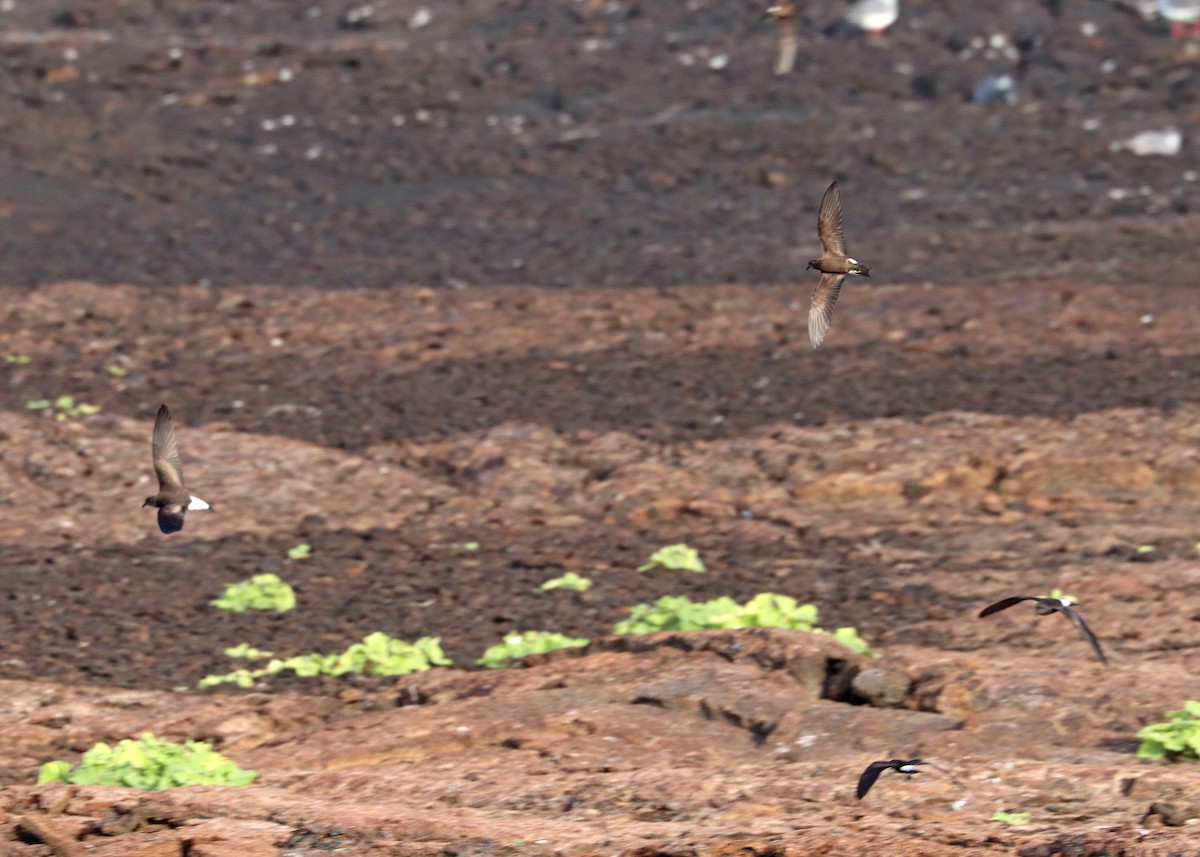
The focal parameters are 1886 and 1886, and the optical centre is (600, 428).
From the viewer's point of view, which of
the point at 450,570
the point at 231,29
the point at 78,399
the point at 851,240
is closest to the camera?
the point at 450,570

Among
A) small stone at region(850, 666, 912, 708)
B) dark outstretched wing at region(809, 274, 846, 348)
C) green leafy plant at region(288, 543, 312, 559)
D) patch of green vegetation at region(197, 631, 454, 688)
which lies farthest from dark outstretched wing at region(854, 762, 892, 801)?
green leafy plant at region(288, 543, 312, 559)

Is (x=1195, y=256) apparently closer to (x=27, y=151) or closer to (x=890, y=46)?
(x=890, y=46)

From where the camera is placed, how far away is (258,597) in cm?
933

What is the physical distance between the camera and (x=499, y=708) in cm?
754

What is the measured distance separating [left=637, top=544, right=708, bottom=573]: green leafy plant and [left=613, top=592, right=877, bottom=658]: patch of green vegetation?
695 mm

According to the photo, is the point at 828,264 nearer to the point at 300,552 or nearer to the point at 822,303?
the point at 822,303

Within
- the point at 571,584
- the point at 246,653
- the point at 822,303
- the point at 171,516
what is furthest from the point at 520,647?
the point at 822,303

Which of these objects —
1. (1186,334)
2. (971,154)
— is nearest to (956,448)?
(1186,334)

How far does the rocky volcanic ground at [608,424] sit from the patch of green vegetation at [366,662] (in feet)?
0.53

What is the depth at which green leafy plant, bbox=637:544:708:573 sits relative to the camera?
968 cm

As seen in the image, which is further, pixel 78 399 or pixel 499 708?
pixel 78 399

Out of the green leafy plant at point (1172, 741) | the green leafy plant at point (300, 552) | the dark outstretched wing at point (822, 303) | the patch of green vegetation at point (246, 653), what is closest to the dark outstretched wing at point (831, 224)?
the dark outstretched wing at point (822, 303)

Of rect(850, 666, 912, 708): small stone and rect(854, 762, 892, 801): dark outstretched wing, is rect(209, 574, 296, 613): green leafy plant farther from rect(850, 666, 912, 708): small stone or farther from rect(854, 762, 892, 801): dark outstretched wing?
rect(854, 762, 892, 801): dark outstretched wing

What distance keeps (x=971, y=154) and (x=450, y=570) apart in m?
9.97
